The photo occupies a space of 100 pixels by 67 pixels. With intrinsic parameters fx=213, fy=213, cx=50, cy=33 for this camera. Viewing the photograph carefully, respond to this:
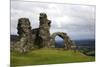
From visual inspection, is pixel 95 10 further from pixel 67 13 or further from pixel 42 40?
pixel 42 40

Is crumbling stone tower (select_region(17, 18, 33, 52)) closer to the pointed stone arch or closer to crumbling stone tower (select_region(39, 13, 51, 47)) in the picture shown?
crumbling stone tower (select_region(39, 13, 51, 47))

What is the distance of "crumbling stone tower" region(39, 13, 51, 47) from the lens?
10.1 ft

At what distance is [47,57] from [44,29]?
16.0 inches

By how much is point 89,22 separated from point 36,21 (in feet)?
2.84

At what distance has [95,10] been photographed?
11.1ft

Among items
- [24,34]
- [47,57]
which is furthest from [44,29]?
[47,57]

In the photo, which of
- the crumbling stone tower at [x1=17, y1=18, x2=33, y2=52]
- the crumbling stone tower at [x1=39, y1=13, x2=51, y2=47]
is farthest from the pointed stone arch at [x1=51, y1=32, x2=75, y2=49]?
the crumbling stone tower at [x1=17, y1=18, x2=33, y2=52]

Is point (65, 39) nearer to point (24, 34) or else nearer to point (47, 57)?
point (47, 57)

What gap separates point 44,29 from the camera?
10.2ft

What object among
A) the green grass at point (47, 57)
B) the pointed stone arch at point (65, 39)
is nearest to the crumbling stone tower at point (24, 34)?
the green grass at point (47, 57)

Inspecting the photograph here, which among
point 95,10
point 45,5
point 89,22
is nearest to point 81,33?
point 89,22

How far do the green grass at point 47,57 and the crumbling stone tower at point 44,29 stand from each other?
0.38 ft

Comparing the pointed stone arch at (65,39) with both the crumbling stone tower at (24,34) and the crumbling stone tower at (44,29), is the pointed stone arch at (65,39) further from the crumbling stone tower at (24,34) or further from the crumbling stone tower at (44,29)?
the crumbling stone tower at (24,34)

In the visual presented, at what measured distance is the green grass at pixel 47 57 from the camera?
9.64 feet
